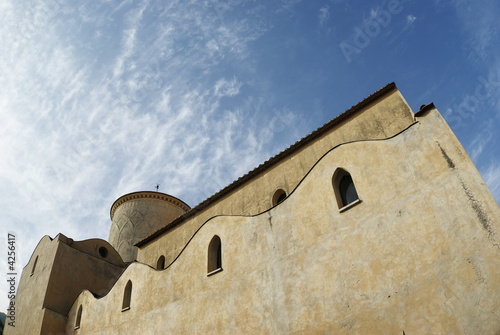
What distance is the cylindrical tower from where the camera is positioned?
17391 millimetres

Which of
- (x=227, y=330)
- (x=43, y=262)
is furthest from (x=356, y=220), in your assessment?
(x=43, y=262)

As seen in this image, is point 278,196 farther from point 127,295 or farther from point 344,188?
point 127,295

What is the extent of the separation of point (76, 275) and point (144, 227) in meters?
4.29

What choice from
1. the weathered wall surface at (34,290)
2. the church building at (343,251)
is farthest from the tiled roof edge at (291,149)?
the weathered wall surface at (34,290)

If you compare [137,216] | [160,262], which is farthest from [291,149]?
[137,216]

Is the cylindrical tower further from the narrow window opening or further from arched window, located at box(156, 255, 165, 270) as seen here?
the narrow window opening

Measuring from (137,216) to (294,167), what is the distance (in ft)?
33.6

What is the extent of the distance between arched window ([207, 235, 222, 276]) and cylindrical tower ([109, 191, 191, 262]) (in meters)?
8.71

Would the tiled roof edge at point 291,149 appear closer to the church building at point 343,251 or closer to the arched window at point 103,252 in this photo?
the church building at point 343,251

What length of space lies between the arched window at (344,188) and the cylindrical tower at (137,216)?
11.7 metres

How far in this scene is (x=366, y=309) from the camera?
5820 millimetres

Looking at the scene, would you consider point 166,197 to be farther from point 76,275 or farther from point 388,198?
point 388,198

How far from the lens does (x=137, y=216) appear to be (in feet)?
58.4

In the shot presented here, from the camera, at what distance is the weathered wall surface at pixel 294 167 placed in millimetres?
8812
